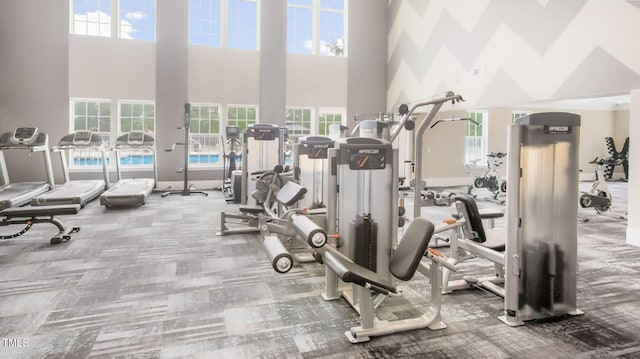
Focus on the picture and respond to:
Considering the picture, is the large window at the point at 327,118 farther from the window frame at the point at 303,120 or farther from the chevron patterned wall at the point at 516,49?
the chevron patterned wall at the point at 516,49

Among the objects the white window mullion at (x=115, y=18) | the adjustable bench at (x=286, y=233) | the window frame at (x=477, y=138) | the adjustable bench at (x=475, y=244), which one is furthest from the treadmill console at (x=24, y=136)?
the window frame at (x=477, y=138)

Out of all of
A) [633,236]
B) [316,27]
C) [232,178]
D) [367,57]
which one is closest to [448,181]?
[367,57]

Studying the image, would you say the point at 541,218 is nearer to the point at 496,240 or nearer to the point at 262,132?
the point at 496,240

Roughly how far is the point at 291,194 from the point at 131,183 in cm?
542

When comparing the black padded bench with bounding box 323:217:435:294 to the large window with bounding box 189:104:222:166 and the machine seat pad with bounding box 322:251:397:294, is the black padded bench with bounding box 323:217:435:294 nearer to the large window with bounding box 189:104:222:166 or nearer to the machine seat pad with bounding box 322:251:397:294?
the machine seat pad with bounding box 322:251:397:294

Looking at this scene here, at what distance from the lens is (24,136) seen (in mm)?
7488

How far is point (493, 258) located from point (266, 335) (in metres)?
1.70

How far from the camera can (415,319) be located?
2.64m

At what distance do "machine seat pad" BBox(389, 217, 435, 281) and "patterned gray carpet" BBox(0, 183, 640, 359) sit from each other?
0.42 m

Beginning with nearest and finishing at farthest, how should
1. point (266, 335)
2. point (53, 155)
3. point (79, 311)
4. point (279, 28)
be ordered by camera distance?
1. point (266, 335)
2. point (79, 311)
3. point (53, 155)
4. point (279, 28)

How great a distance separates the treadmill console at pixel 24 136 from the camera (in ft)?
24.4

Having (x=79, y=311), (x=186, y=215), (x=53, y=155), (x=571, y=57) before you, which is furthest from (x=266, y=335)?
(x=53, y=155)

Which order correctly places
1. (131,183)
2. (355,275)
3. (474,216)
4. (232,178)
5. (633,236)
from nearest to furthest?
(355,275) < (474,216) < (633,236) < (232,178) < (131,183)

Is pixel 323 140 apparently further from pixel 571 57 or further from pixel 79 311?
pixel 571 57
